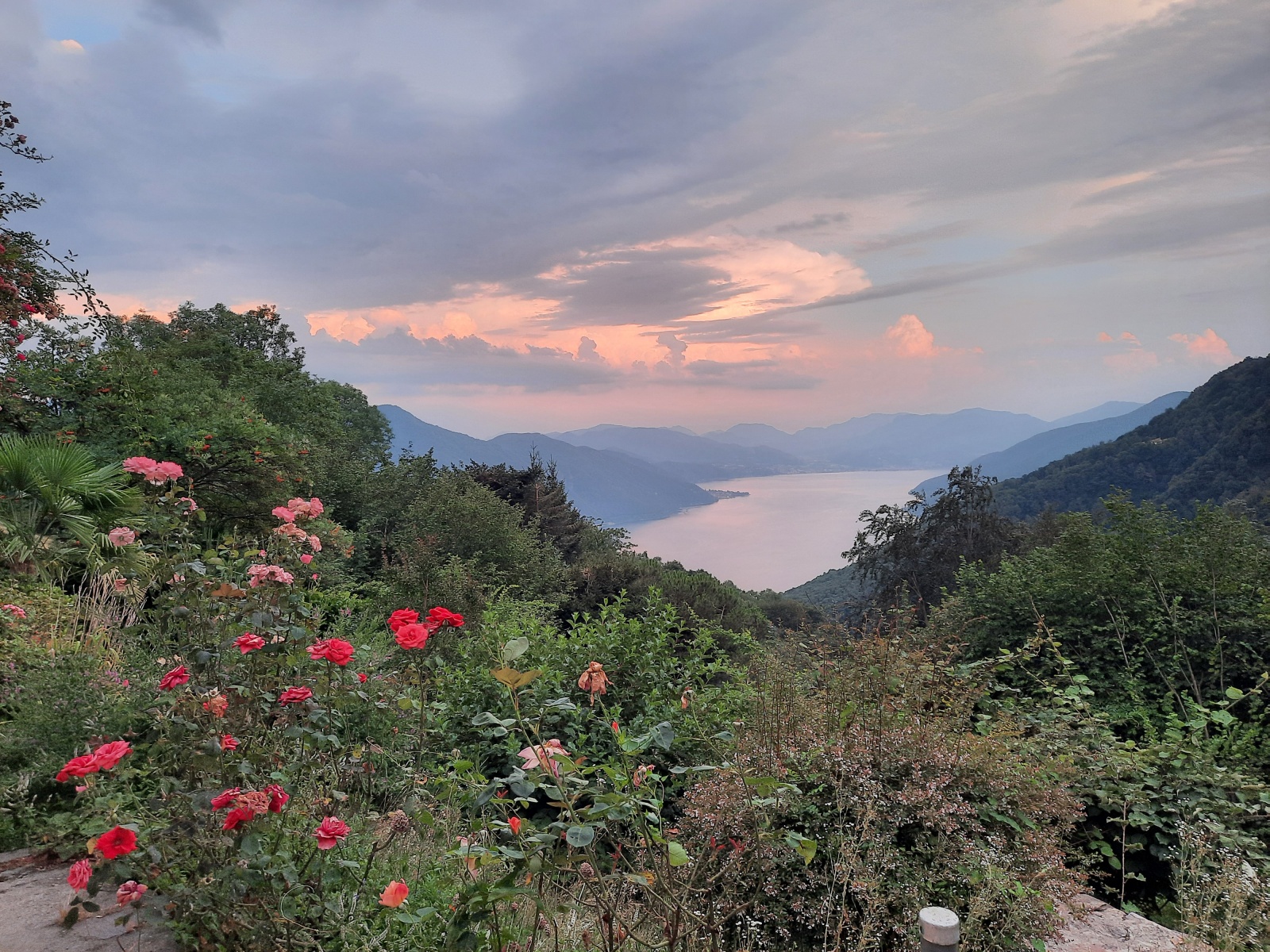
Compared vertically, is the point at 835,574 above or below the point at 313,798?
below

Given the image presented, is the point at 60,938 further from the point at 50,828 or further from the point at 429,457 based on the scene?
the point at 429,457

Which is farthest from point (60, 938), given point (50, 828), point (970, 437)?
point (970, 437)

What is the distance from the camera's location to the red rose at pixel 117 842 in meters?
1.45

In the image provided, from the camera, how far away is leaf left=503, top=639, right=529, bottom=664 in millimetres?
1485

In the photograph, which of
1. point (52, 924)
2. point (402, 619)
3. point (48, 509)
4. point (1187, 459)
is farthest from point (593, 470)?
point (402, 619)

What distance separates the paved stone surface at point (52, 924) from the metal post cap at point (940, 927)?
2.25 meters

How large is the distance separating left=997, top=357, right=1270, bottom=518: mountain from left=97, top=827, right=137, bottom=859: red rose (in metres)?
28.0

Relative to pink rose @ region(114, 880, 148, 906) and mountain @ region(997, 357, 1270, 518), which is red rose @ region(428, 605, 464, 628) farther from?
mountain @ region(997, 357, 1270, 518)

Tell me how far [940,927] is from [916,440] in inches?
7322

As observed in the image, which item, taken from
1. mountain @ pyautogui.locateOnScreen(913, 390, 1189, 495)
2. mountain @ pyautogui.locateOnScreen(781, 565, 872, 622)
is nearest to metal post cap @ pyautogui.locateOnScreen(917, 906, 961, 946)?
mountain @ pyautogui.locateOnScreen(781, 565, 872, 622)

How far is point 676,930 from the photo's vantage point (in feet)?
5.57

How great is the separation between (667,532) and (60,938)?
231ft

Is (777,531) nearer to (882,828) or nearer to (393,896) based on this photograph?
(882,828)

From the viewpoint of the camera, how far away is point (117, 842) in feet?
4.84
